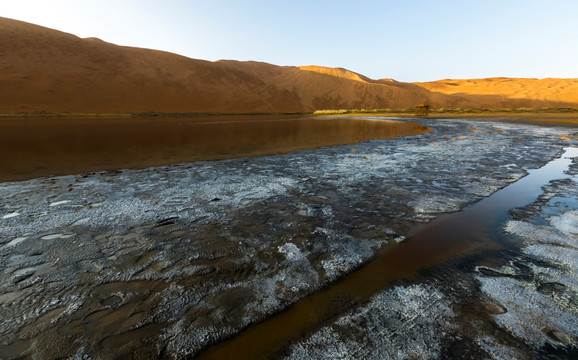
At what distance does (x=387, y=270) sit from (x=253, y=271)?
4.14ft

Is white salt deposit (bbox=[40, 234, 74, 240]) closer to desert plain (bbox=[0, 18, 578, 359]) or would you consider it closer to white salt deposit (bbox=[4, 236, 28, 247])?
desert plain (bbox=[0, 18, 578, 359])

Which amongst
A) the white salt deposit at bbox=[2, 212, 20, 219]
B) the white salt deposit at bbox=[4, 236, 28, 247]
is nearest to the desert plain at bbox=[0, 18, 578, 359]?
the white salt deposit at bbox=[4, 236, 28, 247]

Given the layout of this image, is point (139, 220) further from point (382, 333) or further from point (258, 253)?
point (382, 333)

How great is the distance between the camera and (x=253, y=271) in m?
2.46

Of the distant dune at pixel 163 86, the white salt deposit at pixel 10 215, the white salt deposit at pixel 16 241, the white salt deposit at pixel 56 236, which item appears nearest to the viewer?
the white salt deposit at pixel 16 241

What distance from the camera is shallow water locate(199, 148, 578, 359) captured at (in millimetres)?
1702

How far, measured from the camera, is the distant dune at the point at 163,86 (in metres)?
34.5

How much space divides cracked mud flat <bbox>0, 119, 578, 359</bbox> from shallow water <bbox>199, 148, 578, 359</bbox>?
87 millimetres

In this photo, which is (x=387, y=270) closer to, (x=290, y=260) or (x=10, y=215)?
(x=290, y=260)

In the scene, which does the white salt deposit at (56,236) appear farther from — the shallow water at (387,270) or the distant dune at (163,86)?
the distant dune at (163,86)

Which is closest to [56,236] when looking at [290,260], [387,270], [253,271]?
[253,271]

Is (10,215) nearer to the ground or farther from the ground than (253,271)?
nearer to the ground

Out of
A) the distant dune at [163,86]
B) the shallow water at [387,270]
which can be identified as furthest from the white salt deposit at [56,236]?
the distant dune at [163,86]

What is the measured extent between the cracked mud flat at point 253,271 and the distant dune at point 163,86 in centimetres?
3735
